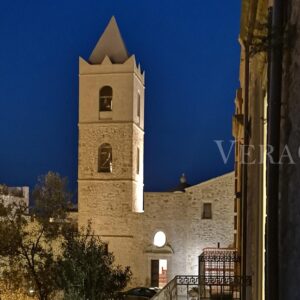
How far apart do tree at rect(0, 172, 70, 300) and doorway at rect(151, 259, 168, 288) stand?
7411 millimetres

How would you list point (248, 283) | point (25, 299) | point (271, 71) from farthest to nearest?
point (25, 299), point (248, 283), point (271, 71)

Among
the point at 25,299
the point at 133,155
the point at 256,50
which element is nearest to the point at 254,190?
the point at 256,50

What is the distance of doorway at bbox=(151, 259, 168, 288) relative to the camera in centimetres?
3203

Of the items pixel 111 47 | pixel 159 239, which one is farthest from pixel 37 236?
pixel 111 47

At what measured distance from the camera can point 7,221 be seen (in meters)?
25.5

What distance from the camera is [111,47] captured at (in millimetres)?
36125

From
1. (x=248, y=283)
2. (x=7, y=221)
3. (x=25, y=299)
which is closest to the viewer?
(x=248, y=283)

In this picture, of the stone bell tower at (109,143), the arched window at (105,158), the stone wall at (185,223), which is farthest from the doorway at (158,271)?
the arched window at (105,158)

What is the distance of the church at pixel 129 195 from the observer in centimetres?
3172

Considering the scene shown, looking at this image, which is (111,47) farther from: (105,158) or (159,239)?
(159,239)

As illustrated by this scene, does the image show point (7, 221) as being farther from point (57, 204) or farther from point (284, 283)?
point (284, 283)

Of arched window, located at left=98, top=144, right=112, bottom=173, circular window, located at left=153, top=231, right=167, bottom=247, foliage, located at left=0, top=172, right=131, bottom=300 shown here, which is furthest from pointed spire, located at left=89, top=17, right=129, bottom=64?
foliage, located at left=0, top=172, right=131, bottom=300

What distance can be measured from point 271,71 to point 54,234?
22.5 m

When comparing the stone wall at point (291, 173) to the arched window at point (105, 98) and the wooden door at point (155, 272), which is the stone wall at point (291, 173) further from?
the arched window at point (105, 98)
